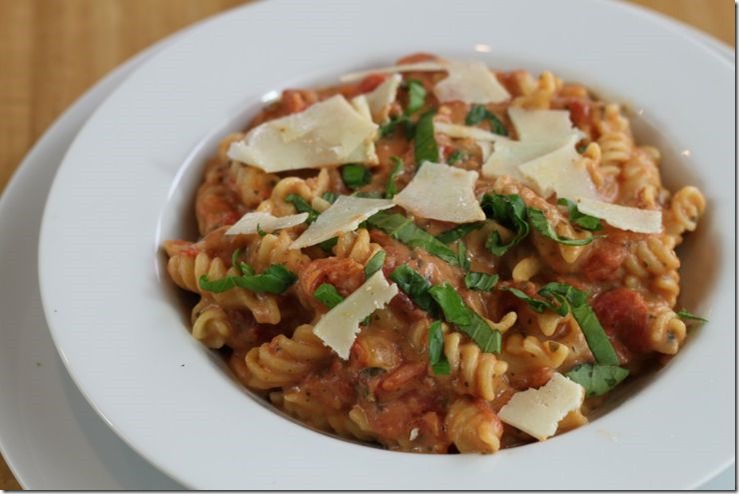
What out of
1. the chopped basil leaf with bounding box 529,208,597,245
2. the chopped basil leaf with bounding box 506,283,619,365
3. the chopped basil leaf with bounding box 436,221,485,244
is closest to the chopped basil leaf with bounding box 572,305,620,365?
the chopped basil leaf with bounding box 506,283,619,365

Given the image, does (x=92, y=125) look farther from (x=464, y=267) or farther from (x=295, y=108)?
(x=464, y=267)

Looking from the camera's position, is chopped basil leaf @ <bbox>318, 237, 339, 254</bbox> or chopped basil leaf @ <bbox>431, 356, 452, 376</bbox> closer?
chopped basil leaf @ <bbox>431, 356, 452, 376</bbox>

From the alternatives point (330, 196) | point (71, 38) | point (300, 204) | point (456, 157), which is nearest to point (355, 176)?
point (330, 196)

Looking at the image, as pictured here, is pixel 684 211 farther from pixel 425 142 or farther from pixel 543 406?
pixel 543 406

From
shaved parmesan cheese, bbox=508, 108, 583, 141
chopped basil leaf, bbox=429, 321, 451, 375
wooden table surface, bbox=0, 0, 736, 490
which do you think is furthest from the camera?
wooden table surface, bbox=0, 0, 736, 490

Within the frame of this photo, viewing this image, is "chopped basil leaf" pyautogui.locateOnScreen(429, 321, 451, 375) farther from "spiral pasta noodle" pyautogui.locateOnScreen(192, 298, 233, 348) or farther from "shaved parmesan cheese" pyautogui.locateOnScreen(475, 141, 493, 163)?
"shaved parmesan cheese" pyautogui.locateOnScreen(475, 141, 493, 163)

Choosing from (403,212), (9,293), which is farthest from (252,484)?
(9,293)
